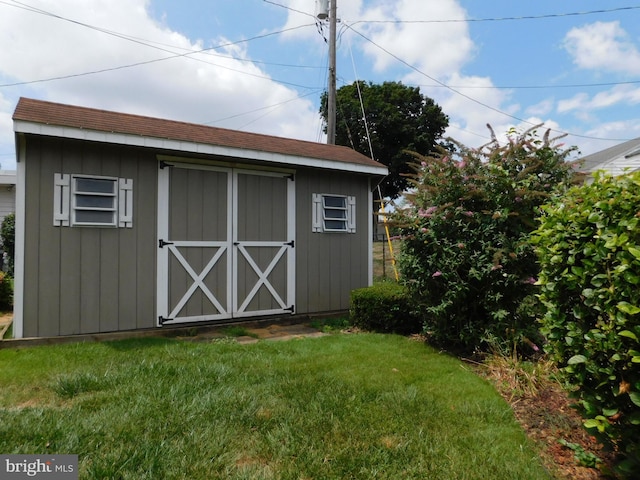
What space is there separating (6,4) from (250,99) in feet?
29.6

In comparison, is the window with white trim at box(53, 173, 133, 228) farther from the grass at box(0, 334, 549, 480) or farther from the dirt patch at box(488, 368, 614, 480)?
the dirt patch at box(488, 368, 614, 480)

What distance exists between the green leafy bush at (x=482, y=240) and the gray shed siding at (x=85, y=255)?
331 centimetres

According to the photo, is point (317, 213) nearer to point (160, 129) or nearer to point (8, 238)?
point (160, 129)

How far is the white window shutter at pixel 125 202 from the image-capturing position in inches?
189

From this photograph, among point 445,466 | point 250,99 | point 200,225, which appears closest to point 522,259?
point 445,466

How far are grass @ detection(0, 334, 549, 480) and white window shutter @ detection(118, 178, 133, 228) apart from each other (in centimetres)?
167

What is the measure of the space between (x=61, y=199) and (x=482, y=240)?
→ 15.4ft

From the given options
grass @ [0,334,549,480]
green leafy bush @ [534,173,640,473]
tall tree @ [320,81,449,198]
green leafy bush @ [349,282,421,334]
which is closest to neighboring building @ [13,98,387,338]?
grass @ [0,334,549,480]

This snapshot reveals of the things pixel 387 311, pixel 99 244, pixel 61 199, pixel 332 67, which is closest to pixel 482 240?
pixel 387 311

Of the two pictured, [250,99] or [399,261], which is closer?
[399,261]

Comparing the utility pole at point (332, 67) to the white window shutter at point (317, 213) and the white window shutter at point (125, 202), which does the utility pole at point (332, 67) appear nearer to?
the white window shutter at point (317, 213)

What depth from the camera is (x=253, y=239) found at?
5770mm

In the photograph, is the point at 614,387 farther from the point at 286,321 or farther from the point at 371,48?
the point at 371,48

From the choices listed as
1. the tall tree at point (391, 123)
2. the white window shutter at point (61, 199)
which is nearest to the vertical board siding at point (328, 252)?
the white window shutter at point (61, 199)
